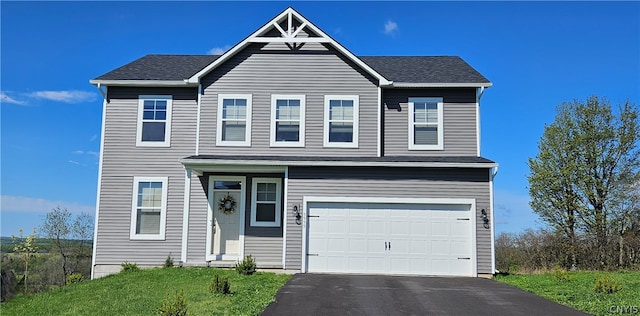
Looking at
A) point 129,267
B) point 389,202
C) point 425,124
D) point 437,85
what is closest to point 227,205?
point 129,267

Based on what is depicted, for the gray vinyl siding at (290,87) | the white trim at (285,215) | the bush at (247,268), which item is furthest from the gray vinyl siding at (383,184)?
the bush at (247,268)

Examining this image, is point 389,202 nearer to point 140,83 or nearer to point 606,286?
point 606,286

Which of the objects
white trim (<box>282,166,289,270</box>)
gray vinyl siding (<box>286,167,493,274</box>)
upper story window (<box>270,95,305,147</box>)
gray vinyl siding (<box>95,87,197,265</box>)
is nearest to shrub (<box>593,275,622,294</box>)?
gray vinyl siding (<box>286,167,493,274</box>)

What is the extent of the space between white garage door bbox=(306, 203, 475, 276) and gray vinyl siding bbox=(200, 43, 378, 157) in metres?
2.00

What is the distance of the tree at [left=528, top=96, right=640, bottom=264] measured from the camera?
21.7 metres

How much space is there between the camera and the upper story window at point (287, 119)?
15.9m

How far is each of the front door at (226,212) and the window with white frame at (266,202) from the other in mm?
368

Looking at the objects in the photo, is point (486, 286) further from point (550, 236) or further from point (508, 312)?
point (550, 236)

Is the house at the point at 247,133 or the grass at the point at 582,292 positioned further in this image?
the house at the point at 247,133

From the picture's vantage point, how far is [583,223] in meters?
22.0

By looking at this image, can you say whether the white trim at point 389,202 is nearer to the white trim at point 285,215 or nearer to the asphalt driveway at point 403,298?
the white trim at point 285,215

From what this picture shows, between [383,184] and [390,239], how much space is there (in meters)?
1.54

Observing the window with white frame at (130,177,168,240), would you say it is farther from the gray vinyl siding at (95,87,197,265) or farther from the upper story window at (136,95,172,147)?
the upper story window at (136,95,172,147)

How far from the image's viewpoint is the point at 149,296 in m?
10.4
